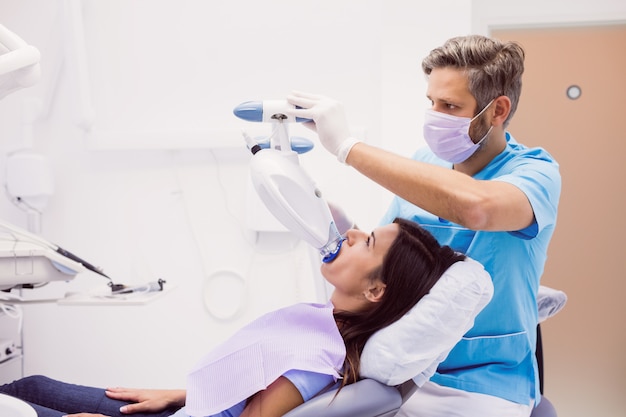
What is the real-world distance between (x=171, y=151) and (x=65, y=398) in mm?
1218

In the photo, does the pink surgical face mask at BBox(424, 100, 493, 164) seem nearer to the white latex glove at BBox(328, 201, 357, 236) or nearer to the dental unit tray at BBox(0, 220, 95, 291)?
the white latex glove at BBox(328, 201, 357, 236)

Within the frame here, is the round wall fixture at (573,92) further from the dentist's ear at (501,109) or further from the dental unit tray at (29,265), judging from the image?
the dental unit tray at (29,265)

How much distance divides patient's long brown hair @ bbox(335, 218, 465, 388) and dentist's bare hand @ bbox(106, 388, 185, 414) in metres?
0.50

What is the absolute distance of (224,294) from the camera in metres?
2.41

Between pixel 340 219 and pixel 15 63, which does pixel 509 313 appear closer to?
pixel 340 219

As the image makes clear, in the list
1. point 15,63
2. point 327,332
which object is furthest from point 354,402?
point 15,63

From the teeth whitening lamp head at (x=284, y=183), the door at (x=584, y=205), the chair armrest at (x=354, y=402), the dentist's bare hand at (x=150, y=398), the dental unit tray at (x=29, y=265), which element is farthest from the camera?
the door at (x=584, y=205)

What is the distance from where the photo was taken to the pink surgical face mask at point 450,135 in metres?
1.31

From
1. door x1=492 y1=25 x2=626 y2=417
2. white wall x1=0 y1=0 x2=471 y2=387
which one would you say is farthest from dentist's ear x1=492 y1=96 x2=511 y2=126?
door x1=492 y1=25 x2=626 y2=417

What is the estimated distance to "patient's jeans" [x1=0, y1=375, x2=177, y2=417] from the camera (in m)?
1.40

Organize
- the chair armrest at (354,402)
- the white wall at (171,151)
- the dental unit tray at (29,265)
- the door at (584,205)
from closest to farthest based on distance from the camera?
the chair armrest at (354,402) < the dental unit tray at (29,265) < the white wall at (171,151) < the door at (584,205)

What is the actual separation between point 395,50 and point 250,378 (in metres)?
1.46

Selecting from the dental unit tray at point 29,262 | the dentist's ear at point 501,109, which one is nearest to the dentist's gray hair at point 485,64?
the dentist's ear at point 501,109

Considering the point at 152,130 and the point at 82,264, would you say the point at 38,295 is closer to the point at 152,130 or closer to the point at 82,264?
the point at 152,130
